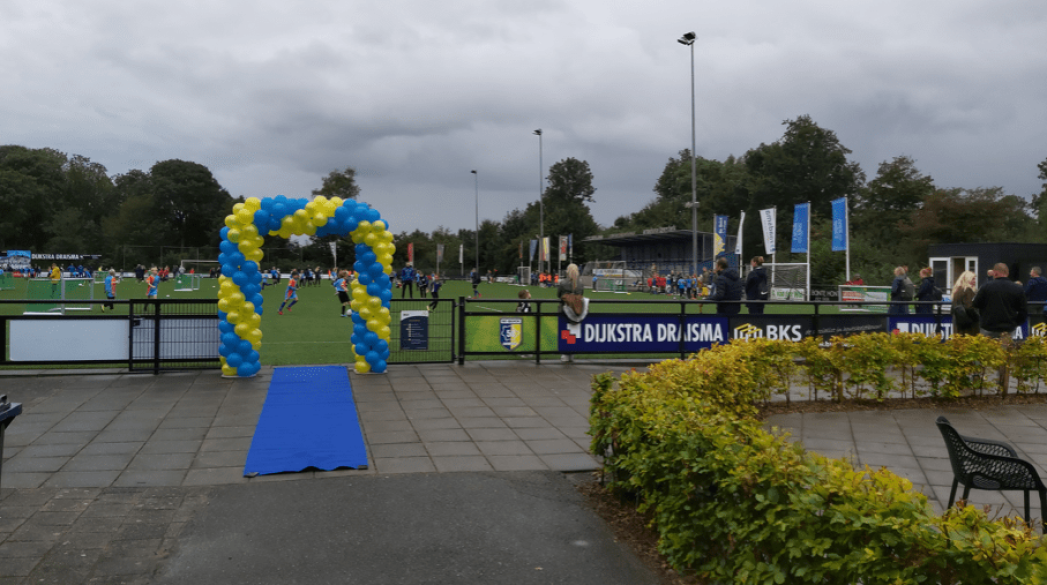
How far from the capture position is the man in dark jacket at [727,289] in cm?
1288

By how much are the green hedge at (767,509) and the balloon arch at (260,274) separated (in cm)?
601

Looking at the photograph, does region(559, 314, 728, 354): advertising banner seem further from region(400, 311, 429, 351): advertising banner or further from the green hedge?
the green hedge

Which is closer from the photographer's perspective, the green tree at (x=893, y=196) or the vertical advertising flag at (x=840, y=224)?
the vertical advertising flag at (x=840, y=224)

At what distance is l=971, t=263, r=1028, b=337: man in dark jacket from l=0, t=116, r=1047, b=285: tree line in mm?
40104

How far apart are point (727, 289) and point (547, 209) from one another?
97.5 m

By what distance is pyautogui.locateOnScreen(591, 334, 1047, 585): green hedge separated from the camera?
2621 millimetres

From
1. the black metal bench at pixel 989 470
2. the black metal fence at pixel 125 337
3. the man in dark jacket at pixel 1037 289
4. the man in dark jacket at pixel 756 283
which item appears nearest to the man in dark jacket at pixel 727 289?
the man in dark jacket at pixel 756 283

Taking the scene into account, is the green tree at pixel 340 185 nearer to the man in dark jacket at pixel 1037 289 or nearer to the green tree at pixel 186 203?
the green tree at pixel 186 203

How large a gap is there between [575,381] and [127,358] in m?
6.40

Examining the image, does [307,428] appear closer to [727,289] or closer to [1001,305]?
[727,289]

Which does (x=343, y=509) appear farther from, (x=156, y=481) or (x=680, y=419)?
(x=680, y=419)

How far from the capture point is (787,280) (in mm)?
40062

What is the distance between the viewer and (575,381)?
10.6 metres

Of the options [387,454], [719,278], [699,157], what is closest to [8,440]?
[387,454]
